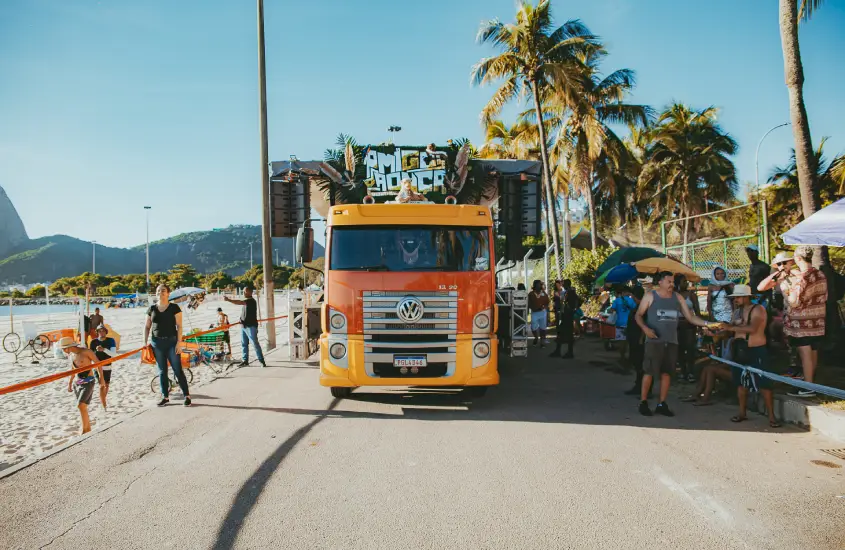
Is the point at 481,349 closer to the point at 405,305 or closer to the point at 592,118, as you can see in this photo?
the point at 405,305

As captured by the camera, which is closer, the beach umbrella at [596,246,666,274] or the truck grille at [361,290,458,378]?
the truck grille at [361,290,458,378]

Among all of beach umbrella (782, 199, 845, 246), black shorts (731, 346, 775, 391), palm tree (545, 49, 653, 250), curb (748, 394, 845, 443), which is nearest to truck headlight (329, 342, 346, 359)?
black shorts (731, 346, 775, 391)

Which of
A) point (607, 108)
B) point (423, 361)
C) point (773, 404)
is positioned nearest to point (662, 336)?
point (773, 404)

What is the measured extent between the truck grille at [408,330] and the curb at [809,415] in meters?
4.04

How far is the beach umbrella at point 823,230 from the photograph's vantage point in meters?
7.46

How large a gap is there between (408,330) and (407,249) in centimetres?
109

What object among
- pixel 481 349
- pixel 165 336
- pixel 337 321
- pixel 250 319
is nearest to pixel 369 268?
pixel 337 321

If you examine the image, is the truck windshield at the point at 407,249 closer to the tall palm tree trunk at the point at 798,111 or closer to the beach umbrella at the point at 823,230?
the beach umbrella at the point at 823,230

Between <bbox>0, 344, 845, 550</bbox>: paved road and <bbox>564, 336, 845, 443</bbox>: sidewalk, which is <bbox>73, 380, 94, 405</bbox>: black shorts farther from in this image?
<bbox>564, 336, 845, 443</bbox>: sidewalk

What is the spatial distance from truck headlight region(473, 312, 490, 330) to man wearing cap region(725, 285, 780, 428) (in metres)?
2.97

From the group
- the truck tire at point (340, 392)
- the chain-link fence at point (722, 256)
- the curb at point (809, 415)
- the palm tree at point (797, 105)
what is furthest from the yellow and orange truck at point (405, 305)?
the chain-link fence at point (722, 256)

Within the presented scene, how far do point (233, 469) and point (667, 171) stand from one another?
130ft

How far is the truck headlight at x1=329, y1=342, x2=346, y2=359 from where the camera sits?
7.23 metres

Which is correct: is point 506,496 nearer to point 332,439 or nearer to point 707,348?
point 332,439
